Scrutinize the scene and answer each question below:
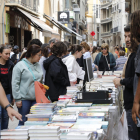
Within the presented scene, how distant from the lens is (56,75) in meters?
5.85

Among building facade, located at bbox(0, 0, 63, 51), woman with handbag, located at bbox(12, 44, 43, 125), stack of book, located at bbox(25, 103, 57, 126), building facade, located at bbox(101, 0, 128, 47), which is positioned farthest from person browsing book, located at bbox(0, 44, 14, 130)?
building facade, located at bbox(101, 0, 128, 47)

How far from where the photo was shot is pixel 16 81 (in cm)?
522

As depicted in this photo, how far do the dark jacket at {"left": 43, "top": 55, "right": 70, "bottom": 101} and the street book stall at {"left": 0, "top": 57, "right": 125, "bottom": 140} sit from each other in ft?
2.74

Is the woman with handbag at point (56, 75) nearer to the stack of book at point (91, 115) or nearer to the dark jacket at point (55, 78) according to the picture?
the dark jacket at point (55, 78)

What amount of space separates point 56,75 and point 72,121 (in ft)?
7.92

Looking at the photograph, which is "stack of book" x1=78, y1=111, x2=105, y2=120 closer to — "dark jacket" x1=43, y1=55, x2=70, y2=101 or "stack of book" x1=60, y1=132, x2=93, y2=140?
"stack of book" x1=60, y1=132, x2=93, y2=140

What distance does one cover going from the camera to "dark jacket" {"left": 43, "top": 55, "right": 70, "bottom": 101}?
19.3ft

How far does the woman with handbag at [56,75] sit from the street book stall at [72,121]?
0.84m

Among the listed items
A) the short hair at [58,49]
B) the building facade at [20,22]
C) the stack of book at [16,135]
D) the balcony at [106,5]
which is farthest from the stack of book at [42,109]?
the balcony at [106,5]

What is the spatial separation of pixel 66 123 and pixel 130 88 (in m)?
1.19

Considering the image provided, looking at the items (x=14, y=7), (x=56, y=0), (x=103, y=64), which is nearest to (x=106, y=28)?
(x=56, y=0)

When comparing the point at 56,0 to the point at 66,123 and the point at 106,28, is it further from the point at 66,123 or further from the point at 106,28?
the point at 106,28

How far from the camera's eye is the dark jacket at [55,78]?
5.90 m

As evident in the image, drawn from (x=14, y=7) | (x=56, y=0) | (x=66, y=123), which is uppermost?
(x=56, y=0)
